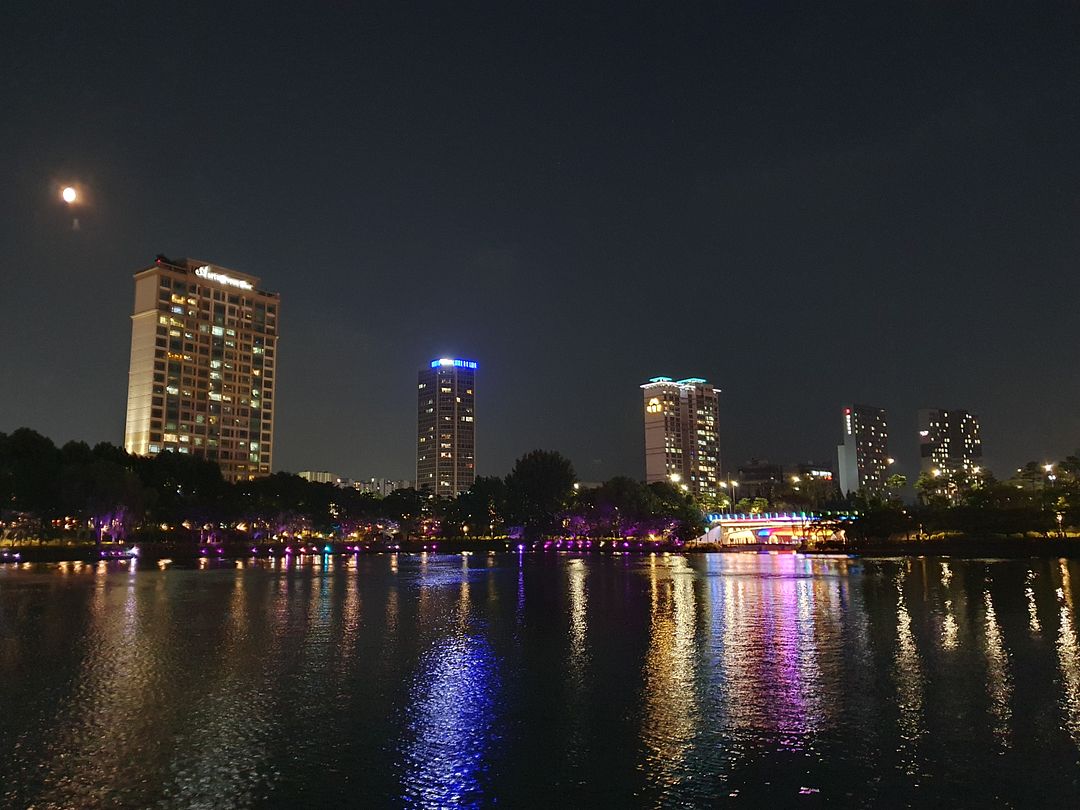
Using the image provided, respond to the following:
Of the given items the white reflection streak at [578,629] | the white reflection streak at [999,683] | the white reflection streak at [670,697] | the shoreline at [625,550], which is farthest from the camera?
the shoreline at [625,550]

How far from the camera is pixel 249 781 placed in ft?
31.8

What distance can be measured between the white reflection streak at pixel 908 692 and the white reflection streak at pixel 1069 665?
209cm

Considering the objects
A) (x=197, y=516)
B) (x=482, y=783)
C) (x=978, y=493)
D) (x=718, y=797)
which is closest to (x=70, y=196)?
(x=482, y=783)

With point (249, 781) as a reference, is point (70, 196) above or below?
above

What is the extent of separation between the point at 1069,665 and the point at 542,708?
11.7 metres

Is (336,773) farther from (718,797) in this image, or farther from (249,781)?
(718,797)

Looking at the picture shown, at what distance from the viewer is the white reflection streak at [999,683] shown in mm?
11828

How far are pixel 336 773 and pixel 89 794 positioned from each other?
2.78 m

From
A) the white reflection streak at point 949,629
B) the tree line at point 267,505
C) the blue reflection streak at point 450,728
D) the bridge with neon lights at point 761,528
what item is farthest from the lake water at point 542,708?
the bridge with neon lights at point 761,528

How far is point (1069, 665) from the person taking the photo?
16.9 meters

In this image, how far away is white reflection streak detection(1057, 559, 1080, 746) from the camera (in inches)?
482

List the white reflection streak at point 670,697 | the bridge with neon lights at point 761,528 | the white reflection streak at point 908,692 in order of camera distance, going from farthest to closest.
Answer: the bridge with neon lights at point 761,528, the white reflection streak at point 908,692, the white reflection streak at point 670,697

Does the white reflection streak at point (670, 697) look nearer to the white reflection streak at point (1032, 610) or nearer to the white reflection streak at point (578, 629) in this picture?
the white reflection streak at point (578, 629)

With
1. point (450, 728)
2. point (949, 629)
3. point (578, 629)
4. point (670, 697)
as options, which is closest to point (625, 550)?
point (578, 629)
